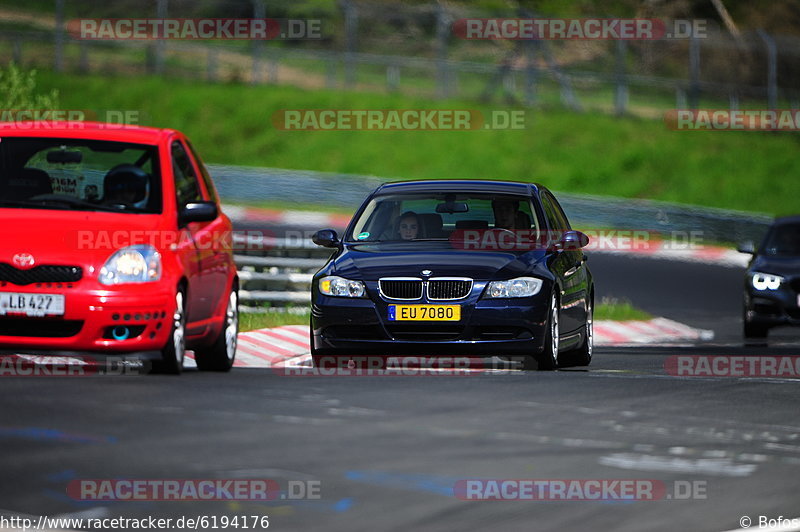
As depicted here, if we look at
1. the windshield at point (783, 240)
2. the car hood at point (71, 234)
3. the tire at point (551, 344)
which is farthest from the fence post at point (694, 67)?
the car hood at point (71, 234)

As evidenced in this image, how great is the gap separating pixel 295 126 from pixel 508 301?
31.6 m

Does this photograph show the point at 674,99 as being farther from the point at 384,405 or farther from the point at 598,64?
the point at 384,405

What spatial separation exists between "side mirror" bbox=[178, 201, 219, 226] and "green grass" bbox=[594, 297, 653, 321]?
33.6ft

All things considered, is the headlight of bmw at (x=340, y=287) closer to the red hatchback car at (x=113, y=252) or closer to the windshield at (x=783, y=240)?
the red hatchback car at (x=113, y=252)

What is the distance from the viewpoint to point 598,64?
51.0m

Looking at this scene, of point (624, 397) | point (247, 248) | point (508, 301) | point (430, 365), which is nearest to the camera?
point (624, 397)

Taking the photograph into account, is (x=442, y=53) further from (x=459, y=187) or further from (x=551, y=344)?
(x=551, y=344)

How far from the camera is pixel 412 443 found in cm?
881

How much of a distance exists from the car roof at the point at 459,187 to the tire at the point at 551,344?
1312 mm

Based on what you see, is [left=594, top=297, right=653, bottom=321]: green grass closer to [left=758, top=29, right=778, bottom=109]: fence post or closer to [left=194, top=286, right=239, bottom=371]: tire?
[left=194, top=286, right=239, bottom=371]: tire

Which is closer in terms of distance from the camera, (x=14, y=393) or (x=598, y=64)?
(x=14, y=393)

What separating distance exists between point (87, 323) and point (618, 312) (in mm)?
11802

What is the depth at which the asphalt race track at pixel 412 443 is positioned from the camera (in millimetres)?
7160

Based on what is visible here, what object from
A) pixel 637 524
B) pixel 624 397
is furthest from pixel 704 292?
pixel 637 524
